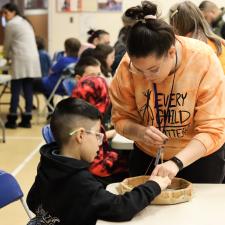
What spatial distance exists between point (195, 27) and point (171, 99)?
0.75m

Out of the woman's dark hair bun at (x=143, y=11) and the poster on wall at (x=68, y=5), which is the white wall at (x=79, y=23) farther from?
the woman's dark hair bun at (x=143, y=11)

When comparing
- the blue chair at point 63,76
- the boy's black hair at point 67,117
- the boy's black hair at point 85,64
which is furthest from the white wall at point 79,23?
the boy's black hair at point 67,117

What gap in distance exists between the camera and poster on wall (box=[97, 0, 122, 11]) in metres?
8.67

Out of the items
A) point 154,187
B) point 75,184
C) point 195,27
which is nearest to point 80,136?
point 75,184

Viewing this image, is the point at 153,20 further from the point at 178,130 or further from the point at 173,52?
the point at 178,130

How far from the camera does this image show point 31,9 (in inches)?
369

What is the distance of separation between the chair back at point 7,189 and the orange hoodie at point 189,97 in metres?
0.64

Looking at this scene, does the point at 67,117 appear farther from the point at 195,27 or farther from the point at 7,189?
the point at 195,27

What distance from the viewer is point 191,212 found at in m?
1.68

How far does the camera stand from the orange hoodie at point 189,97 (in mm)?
1854

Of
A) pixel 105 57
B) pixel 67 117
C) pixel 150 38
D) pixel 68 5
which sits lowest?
pixel 105 57

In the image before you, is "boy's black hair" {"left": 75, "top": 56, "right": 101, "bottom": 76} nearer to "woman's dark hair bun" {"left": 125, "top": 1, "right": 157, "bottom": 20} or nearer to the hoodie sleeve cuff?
"woman's dark hair bun" {"left": 125, "top": 1, "right": 157, "bottom": 20}

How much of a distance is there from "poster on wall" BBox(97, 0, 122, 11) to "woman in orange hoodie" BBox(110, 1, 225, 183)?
6831 millimetres

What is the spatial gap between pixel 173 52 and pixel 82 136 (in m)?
0.44
